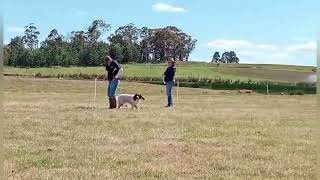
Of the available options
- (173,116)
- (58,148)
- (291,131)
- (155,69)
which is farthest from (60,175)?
(155,69)

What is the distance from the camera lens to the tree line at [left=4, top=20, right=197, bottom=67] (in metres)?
99.8

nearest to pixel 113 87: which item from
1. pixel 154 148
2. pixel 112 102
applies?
pixel 112 102

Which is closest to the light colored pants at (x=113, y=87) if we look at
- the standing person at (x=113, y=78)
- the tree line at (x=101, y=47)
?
the standing person at (x=113, y=78)

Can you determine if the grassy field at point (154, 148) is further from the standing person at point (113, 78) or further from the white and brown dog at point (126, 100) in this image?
the white and brown dog at point (126, 100)

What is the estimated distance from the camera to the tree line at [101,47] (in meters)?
99.8

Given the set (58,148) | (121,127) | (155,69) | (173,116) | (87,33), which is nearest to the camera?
(58,148)

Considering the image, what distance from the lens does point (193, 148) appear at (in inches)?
363

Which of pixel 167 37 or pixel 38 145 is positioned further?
pixel 167 37

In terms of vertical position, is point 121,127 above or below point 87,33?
below

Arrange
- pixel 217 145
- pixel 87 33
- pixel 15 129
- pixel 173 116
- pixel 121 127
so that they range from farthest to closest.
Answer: pixel 87 33, pixel 173 116, pixel 121 127, pixel 15 129, pixel 217 145

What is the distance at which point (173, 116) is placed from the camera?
49.8ft

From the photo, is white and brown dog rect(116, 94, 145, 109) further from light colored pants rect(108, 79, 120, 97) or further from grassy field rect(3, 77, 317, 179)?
grassy field rect(3, 77, 317, 179)

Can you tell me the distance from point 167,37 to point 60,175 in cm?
9302

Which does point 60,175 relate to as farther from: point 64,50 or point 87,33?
point 87,33
